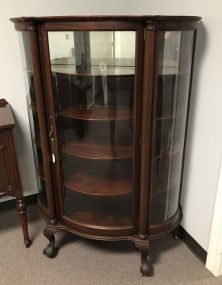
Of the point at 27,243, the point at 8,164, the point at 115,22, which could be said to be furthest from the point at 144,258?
the point at 115,22

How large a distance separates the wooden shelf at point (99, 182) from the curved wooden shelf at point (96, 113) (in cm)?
34

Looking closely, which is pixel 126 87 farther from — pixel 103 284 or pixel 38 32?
pixel 103 284

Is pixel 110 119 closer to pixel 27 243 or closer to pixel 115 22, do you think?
pixel 115 22

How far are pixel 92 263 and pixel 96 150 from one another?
0.67 metres

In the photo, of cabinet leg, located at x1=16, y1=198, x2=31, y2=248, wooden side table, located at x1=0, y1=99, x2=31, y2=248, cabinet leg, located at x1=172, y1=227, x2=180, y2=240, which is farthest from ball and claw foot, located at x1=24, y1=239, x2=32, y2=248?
cabinet leg, located at x1=172, y1=227, x2=180, y2=240

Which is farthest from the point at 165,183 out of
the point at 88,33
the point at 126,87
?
the point at 88,33

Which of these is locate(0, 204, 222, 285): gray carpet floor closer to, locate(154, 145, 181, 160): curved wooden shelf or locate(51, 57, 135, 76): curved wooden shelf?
locate(154, 145, 181, 160): curved wooden shelf

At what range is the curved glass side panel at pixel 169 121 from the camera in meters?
1.27

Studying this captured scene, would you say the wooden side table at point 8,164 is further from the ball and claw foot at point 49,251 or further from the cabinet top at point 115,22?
the cabinet top at point 115,22

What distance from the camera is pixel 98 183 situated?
1.59m

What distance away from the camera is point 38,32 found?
48.5 inches

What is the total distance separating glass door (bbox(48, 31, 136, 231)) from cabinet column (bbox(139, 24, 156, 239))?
7cm

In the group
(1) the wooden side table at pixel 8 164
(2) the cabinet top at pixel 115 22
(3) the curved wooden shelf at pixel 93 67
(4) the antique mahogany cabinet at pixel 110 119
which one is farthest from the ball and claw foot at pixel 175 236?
(2) the cabinet top at pixel 115 22

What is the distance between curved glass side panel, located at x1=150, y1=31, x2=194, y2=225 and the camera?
1.27 m
